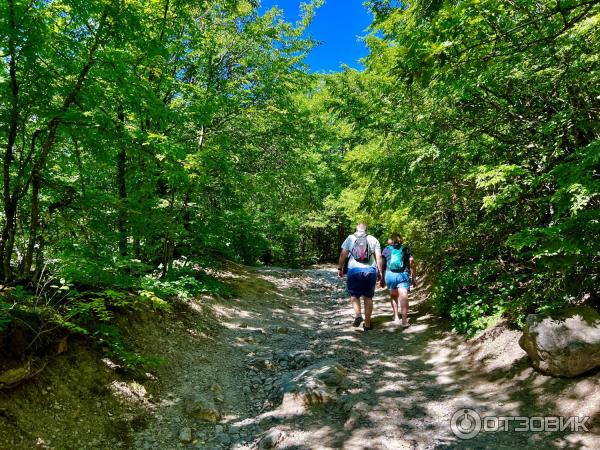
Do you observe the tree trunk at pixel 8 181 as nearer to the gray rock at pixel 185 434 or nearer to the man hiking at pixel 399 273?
the gray rock at pixel 185 434

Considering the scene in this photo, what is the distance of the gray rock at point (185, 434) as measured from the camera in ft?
12.7

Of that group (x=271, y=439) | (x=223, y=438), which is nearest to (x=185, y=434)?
(x=223, y=438)

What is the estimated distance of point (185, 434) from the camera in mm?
3920

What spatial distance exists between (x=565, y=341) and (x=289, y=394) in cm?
313

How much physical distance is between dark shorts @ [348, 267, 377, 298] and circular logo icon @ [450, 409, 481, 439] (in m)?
3.15

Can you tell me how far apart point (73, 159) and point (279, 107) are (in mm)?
7347

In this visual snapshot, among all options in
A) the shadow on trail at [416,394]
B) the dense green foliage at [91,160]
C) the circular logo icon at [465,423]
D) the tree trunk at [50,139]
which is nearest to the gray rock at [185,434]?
the shadow on trail at [416,394]

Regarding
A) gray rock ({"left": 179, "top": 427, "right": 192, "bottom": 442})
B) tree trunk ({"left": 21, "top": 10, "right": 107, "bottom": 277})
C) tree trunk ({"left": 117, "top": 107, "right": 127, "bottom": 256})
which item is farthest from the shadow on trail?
tree trunk ({"left": 21, "top": 10, "right": 107, "bottom": 277})

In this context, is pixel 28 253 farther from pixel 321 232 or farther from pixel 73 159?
pixel 321 232

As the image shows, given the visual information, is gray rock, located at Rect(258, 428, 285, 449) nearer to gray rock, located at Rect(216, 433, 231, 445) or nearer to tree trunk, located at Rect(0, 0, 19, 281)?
gray rock, located at Rect(216, 433, 231, 445)

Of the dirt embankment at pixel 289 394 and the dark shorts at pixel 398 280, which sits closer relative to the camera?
the dirt embankment at pixel 289 394

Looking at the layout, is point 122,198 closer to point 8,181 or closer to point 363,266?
point 8,181

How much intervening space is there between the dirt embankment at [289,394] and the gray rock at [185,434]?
0.01 metres

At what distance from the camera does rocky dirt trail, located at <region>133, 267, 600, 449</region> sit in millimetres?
3584
